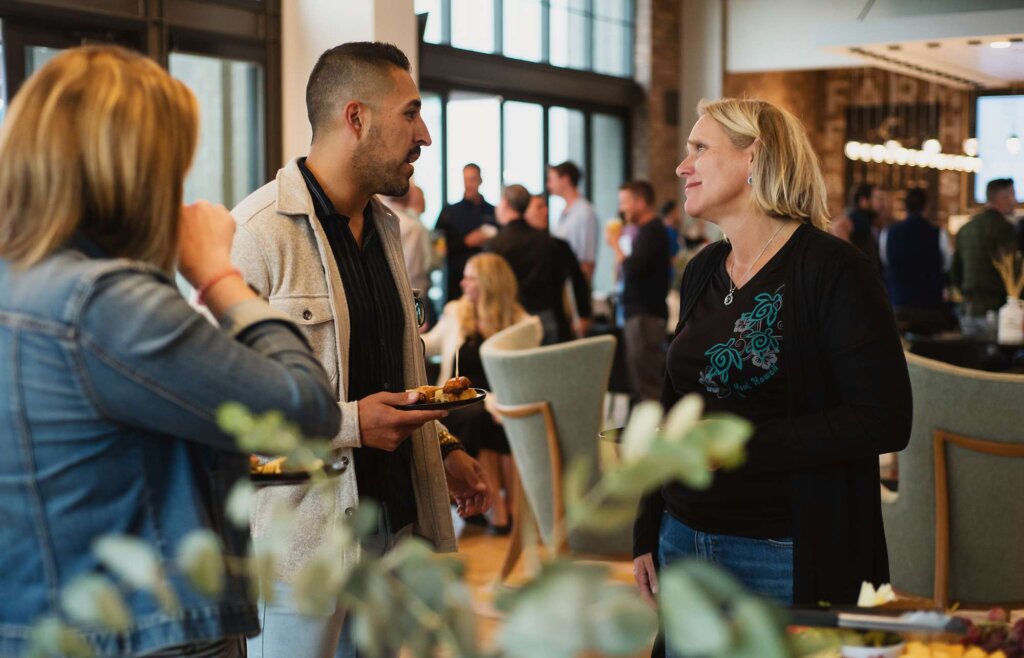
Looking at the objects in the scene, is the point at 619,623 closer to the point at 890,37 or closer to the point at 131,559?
the point at 131,559

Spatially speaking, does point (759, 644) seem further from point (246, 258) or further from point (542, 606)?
point (246, 258)

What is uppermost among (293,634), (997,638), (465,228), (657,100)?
(657,100)

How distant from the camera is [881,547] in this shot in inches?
85.4

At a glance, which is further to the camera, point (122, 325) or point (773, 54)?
point (773, 54)

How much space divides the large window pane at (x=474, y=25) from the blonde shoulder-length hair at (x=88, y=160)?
33.2ft

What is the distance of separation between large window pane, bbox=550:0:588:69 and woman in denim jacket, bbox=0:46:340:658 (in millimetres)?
11831

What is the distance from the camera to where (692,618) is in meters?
0.64

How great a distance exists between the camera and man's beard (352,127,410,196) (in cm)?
230

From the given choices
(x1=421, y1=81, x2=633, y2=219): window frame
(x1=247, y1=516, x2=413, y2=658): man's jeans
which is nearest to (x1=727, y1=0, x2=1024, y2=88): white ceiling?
(x1=421, y1=81, x2=633, y2=219): window frame

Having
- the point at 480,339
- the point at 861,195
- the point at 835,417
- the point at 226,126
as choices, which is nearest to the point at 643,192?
the point at 226,126

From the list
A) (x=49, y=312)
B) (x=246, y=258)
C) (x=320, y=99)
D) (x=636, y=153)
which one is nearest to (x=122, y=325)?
(x=49, y=312)

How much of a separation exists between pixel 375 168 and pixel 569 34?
36.4 ft

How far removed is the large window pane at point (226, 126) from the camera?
7.63 meters

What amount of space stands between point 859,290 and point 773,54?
12649mm
